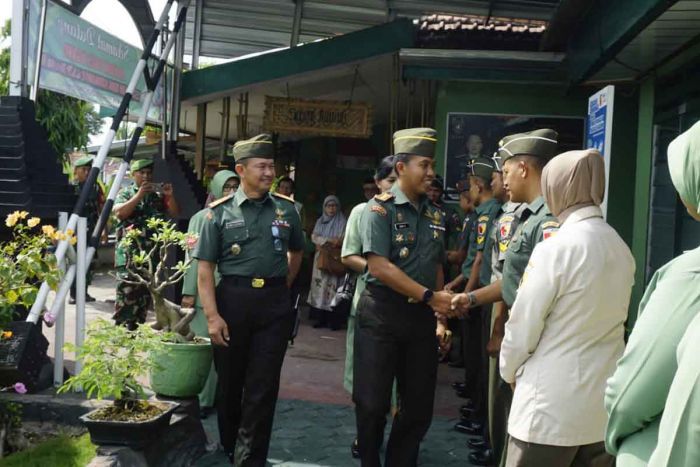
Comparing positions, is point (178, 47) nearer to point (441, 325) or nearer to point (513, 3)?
point (513, 3)

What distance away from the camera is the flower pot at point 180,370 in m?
4.25

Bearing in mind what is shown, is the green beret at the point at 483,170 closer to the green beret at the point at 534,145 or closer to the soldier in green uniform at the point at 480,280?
the soldier in green uniform at the point at 480,280

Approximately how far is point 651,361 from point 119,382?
112 inches

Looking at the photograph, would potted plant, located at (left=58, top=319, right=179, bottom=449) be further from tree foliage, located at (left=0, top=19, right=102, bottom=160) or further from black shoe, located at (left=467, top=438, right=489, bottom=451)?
tree foliage, located at (left=0, top=19, right=102, bottom=160)

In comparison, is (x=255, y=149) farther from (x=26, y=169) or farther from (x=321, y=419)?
(x=321, y=419)

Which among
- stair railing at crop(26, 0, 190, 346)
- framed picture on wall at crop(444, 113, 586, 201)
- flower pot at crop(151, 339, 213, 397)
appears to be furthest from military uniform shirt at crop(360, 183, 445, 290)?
framed picture on wall at crop(444, 113, 586, 201)

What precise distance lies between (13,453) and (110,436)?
2.57 ft

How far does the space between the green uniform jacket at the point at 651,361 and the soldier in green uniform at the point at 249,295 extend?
2586 millimetres

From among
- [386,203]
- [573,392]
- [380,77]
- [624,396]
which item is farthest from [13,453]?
[380,77]

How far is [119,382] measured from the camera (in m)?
3.71

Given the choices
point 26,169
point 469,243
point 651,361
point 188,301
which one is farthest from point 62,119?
point 651,361

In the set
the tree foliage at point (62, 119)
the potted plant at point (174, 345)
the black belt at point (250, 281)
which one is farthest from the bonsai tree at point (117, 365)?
the tree foliage at point (62, 119)

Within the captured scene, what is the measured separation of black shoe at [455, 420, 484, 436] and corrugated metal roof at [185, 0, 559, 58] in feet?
17.3

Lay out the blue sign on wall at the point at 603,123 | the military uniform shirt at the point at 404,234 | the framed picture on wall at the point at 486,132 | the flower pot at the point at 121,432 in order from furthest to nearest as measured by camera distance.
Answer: the framed picture on wall at the point at 486,132
the blue sign on wall at the point at 603,123
the military uniform shirt at the point at 404,234
the flower pot at the point at 121,432
